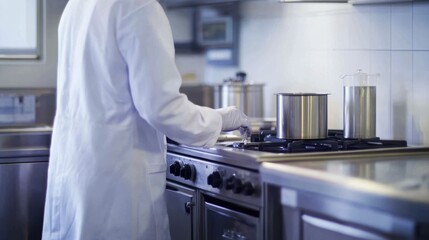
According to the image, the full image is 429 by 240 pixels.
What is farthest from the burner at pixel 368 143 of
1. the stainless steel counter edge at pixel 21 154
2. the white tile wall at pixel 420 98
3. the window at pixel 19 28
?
the window at pixel 19 28

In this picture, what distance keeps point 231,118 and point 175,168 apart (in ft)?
1.19

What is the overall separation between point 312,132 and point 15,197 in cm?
140

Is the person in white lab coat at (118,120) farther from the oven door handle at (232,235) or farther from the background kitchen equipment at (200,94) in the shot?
the background kitchen equipment at (200,94)

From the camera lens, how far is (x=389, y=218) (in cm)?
175

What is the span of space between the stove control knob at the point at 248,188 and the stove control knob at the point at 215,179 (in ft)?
0.53

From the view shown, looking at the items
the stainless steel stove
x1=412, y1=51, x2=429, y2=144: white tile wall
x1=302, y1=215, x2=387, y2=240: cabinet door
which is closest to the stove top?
the stainless steel stove

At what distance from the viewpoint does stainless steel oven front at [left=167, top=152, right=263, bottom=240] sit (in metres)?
2.34

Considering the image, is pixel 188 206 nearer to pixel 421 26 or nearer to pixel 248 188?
pixel 248 188

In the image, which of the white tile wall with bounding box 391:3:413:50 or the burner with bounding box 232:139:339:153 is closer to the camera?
the burner with bounding box 232:139:339:153

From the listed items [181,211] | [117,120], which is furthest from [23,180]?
[117,120]

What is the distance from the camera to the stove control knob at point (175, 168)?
2799 mm

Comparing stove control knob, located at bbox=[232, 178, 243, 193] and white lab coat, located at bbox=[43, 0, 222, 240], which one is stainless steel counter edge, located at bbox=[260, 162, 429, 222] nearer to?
stove control knob, located at bbox=[232, 178, 243, 193]

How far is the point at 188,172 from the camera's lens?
8.87 feet

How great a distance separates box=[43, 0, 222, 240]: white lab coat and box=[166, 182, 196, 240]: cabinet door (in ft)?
0.68
